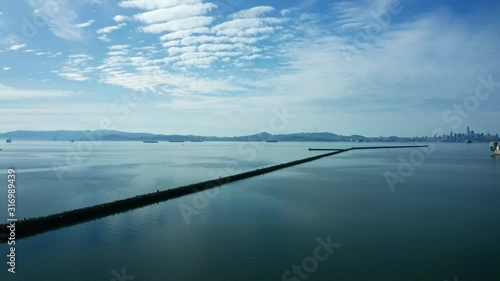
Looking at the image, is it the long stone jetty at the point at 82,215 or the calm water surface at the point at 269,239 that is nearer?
the calm water surface at the point at 269,239

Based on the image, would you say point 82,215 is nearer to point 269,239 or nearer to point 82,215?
point 82,215

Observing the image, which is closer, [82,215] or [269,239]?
[269,239]

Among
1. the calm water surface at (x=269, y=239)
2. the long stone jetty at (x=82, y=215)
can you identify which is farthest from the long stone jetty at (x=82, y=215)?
the calm water surface at (x=269, y=239)

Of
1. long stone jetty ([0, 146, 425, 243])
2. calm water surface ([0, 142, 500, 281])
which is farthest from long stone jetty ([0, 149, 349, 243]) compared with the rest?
calm water surface ([0, 142, 500, 281])

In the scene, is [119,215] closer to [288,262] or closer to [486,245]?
[288,262]

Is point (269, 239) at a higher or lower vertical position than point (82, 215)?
lower

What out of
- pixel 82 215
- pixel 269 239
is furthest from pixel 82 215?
pixel 269 239

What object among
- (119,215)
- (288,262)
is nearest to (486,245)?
(288,262)

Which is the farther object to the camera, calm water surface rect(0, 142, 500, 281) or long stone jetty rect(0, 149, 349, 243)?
long stone jetty rect(0, 149, 349, 243)

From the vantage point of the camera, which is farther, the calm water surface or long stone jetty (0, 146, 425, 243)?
long stone jetty (0, 146, 425, 243)

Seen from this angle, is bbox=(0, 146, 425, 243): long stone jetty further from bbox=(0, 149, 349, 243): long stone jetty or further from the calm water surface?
→ the calm water surface

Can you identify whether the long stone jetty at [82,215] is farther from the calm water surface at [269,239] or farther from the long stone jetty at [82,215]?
the calm water surface at [269,239]

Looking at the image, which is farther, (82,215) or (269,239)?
(82,215)
